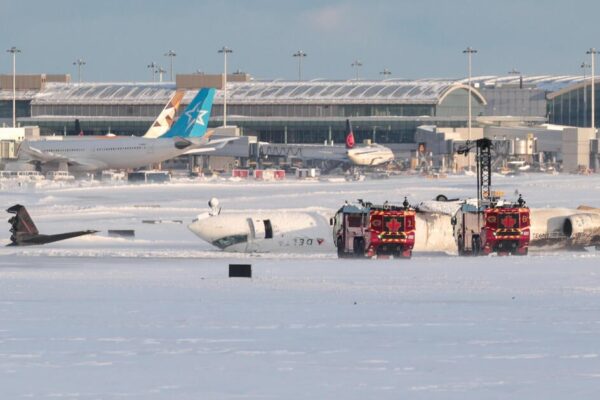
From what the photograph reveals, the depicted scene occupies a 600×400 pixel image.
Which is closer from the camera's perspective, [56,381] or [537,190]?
[56,381]

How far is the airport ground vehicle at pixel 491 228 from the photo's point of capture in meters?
51.1

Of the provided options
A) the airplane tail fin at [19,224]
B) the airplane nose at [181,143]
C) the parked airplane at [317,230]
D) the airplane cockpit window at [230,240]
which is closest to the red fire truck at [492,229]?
the parked airplane at [317,230]

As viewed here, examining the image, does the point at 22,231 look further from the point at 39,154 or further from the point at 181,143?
the point at 39,154

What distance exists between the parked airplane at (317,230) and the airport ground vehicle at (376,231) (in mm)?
2218

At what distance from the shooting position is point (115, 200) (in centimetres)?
9312

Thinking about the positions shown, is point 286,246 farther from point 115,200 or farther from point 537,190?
point 537,190

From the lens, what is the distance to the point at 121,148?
138 metres

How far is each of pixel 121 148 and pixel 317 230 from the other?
87.2 metres

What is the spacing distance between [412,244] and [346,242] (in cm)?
241

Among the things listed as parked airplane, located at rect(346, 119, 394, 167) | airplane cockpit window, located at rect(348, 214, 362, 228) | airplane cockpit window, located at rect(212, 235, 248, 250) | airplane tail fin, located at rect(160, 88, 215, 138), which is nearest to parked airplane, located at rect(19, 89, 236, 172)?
airplane tail fin, located at rect(160, 88, 215, 138)

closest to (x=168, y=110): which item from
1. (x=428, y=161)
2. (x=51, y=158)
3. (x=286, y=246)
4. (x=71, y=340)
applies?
(x=51, y=158)

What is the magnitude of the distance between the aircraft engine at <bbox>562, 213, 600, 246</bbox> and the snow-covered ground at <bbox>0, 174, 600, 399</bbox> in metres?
2.31

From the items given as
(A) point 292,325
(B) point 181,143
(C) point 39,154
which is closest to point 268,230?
(A) point 292,325

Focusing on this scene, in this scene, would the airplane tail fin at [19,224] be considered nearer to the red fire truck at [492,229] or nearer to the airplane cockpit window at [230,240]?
the airplane cockpit window at [230,240]
